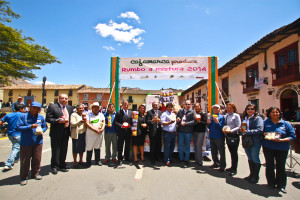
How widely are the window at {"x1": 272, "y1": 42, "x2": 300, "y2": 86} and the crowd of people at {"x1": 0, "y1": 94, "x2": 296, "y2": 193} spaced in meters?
7.61

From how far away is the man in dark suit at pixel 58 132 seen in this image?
391 centimetres

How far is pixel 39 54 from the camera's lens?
37.4 ft

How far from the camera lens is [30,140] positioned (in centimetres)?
340

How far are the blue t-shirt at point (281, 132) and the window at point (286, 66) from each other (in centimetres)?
776

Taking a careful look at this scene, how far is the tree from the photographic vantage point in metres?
A: 9.41

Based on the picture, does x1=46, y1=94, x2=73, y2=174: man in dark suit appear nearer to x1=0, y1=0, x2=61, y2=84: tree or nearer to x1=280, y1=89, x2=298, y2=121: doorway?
x1=0, y1=0, x2=61, y2=84: tree

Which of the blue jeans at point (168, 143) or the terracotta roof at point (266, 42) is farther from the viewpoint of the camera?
the terracotta roof at point (266, 42)

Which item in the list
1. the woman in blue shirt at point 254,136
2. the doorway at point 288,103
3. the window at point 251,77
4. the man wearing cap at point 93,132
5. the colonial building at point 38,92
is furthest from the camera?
the colonial building at point 38,92

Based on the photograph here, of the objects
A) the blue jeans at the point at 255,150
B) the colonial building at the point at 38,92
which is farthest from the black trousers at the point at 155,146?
the colonial building at the point at 38,92

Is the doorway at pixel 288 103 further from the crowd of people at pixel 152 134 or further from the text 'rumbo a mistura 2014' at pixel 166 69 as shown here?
the crowd of people at pixel 152 134

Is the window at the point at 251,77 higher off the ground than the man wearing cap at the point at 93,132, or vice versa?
the window at the point at 251,77

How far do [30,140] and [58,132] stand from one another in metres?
0.65

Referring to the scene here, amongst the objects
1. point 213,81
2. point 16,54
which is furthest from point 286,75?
point 16,54

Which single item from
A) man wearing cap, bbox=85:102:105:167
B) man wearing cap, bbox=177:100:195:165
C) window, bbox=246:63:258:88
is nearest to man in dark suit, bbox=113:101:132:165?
man wearing cap, bbox=85:102:105:167
